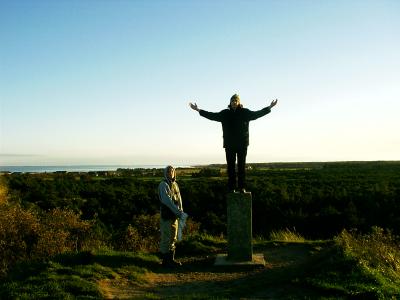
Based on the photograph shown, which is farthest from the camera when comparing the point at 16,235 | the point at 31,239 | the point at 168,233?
the point at 31,239

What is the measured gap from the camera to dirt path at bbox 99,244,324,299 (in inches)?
306

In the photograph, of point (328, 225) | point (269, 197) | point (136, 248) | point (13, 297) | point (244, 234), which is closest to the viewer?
point (13, 297)

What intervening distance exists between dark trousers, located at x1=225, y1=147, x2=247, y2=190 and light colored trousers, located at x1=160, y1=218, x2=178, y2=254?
57.4 inches

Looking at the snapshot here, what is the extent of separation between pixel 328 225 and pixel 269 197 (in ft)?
27.3

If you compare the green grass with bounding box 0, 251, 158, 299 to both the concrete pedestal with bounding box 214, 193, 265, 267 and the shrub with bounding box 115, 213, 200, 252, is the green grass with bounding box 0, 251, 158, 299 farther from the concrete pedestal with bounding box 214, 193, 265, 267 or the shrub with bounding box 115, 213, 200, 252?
the shrub with bounding box 115, 213, 200, 252

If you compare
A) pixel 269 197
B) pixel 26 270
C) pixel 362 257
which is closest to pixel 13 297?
pixel 26 270

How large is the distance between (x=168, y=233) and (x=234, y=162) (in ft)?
6.47

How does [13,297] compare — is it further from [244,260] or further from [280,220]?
[280,220]

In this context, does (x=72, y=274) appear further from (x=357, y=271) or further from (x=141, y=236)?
(x=141, y=236)

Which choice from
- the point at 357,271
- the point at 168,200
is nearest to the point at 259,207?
the point at 168,200

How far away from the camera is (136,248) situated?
13.0m

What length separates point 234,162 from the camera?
9875 millimetres

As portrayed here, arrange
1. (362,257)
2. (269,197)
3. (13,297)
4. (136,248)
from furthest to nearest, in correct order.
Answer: (269,197) < (136,248) < (362,257) < (13,297)

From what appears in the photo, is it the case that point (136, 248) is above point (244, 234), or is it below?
below
